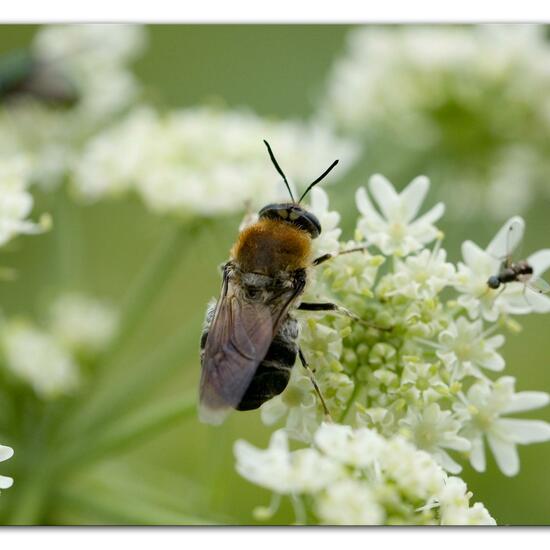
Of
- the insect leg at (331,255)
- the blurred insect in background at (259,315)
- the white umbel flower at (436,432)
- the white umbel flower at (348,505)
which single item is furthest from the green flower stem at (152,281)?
the white umbel flower at (348,505)

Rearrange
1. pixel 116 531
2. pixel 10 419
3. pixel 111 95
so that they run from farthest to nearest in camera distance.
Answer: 1. pixel 111 95
2. pixel 10 419
3. pixel 116 531

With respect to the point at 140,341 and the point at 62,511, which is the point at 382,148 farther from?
the point at 62,511

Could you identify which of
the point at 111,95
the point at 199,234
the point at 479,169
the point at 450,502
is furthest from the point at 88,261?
the point at 450,502

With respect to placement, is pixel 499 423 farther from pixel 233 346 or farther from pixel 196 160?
pixel 196 160

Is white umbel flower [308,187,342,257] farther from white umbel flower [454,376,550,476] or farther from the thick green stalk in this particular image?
the thick green stalk

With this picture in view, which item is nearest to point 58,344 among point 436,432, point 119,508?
point 119,508

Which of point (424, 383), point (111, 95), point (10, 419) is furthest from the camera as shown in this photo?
point (111, 95)
